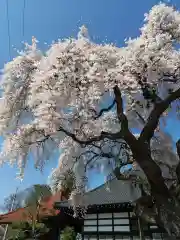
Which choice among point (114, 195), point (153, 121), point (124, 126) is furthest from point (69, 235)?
point (153, 121)

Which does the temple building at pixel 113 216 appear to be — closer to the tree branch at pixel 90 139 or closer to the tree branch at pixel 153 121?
the tree branch at pixel 90 139

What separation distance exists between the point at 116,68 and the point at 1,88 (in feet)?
12.9

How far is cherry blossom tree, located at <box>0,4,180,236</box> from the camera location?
6488mm

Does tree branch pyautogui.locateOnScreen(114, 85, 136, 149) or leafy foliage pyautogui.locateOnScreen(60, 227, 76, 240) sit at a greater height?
tree branch pyautogui.locateOnScreen(114, 85, 136, 149)

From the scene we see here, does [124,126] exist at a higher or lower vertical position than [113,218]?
higher

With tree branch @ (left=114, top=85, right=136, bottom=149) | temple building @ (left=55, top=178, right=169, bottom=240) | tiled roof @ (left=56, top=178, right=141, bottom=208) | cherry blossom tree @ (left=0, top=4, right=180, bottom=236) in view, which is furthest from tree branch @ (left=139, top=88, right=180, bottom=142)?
tiled roof @ (left=56, top=178, right=141, bottom=208)

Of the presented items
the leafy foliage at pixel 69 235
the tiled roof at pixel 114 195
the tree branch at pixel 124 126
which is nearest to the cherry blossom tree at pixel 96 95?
the tree branch at pixel 124 126

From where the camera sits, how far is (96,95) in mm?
6645

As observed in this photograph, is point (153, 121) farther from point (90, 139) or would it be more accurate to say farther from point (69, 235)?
point (69, 235)

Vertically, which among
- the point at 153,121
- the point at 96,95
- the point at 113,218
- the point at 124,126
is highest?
the point at 96,95

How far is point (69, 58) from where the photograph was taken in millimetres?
7043

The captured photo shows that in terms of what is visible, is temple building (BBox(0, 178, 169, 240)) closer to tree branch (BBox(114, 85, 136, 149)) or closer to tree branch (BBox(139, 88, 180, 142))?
tree branch (BBox(114, 85, 136, 149))

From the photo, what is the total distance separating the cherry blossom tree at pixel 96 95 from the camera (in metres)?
6.49

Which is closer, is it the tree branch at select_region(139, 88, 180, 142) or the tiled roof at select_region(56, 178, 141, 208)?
the tree branch at select_region(139, 88, 180, 142)
